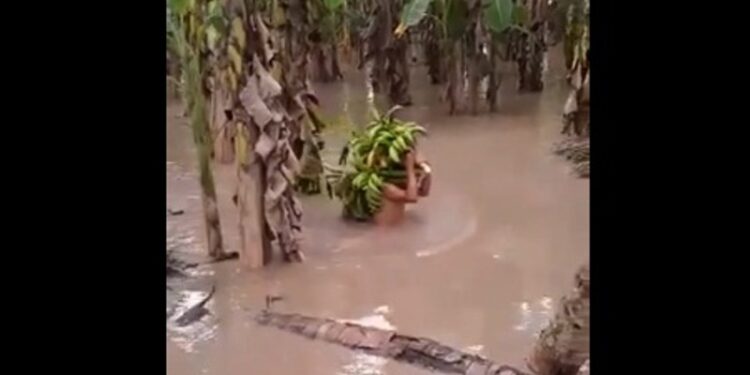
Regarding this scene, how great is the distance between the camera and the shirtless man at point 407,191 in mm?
1470

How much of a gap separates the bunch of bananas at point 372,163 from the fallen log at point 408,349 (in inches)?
6.3

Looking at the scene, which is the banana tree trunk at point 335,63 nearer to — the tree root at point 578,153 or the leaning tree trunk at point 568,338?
the tree root at point 578,153

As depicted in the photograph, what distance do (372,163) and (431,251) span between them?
0.15 meters

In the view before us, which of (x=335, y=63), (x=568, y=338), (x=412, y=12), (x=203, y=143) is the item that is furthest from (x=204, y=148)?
(x=568, y=338)

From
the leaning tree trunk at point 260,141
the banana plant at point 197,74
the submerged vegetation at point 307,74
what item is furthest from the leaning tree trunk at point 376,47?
the banana plant at point 197,74

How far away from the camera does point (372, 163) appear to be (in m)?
1.48

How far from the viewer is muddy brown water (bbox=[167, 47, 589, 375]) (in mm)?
1445

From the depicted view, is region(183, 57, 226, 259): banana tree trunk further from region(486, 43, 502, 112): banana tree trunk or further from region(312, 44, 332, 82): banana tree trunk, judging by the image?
region(486, 43, 502, 112): banana tree trunk

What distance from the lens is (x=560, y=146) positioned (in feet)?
4.72

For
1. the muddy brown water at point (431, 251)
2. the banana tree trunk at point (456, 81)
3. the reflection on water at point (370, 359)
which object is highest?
the banana tree trunk at point (456, 81)

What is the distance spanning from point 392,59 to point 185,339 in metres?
0.49

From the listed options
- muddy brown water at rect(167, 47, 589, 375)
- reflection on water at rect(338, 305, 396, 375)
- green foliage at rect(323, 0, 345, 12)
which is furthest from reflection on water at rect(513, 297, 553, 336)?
green foliage at rect(323, 0, 345, 12)
